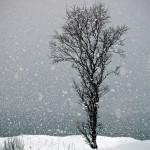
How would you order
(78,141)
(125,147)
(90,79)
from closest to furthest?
(125,147)
(90,79)
(78,141)

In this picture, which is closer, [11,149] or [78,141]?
[11,149]

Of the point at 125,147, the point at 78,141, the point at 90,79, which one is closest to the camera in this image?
the point at 125,147

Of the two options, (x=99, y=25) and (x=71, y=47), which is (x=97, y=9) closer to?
(x=99, y=25)

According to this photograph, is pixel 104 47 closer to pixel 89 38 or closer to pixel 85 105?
pixel 89 38

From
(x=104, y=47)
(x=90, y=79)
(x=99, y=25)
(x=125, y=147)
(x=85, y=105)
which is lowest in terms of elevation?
(x=125, y=147)

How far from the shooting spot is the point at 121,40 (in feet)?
71.7

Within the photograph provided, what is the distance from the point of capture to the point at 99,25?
72.3ft

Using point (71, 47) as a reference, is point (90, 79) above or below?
below

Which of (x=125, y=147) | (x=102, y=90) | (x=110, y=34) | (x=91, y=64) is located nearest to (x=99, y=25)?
(x=110, y=34)

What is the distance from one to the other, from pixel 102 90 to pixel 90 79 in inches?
43.9

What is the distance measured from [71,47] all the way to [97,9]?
2788 mm

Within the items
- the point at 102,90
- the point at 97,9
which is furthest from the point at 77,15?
the point at 102,90

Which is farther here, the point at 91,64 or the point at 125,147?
the point at 91,64

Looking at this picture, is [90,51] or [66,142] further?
[66,142]
